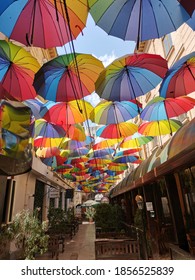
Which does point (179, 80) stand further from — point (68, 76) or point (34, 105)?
A: point (34, 105)

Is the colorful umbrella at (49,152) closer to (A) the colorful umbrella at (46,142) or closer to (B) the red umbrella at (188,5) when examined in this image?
(A) the colorful umbrella at (46,142)

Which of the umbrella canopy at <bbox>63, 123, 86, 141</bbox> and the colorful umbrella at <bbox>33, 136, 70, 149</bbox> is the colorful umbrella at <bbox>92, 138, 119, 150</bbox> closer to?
the colorful umbrella at <bbox>33, 136, 70, 149</bbox>

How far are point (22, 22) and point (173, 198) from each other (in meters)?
5.94

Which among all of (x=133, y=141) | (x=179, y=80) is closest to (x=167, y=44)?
(x=133, y=141)

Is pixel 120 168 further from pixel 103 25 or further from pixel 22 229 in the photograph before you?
pixel 103 25

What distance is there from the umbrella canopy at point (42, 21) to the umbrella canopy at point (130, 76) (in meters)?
1.28

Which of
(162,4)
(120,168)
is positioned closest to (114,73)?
(162,4)

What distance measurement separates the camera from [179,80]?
521 cm

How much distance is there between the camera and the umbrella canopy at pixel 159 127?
831cm

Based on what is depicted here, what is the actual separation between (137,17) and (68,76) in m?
2.13

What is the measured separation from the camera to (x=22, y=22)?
3566 mm

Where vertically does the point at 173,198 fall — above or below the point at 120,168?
below
